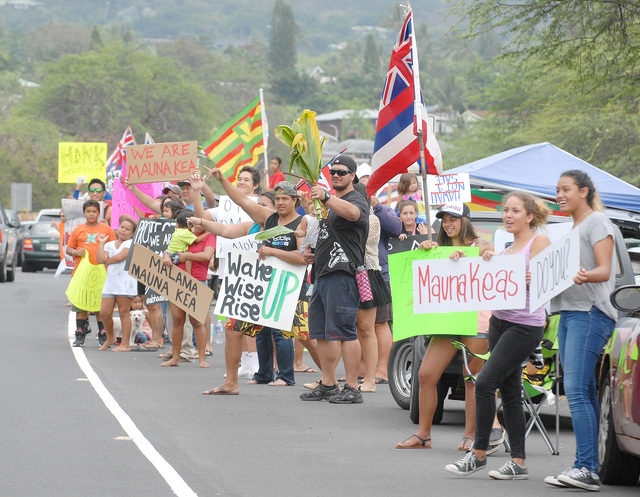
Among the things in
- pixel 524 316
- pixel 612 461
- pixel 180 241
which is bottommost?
pixel 612 461

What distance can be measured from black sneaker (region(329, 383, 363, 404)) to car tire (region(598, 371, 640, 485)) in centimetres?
379

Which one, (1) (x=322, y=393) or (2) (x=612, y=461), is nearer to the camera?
(2) (x=612, y=461)

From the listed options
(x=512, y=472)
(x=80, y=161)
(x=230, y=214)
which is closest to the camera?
(x=512, y=472)

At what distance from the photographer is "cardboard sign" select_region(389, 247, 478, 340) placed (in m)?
8.30

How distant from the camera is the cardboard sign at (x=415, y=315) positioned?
8297 mm

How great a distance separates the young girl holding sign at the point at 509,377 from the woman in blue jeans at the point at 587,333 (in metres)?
0.28

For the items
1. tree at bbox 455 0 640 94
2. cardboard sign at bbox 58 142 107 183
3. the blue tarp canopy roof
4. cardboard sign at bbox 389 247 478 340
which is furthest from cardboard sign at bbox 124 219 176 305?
cardboard sign at bbox 58 142 107 183

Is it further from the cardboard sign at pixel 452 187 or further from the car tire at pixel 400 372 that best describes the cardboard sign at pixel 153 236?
the car tire at pixel 400 372

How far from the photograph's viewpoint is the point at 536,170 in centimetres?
1739

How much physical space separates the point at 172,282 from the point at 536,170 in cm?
616

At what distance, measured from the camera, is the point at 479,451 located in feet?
25.1

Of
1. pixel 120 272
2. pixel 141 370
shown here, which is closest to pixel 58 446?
pixel 141 370

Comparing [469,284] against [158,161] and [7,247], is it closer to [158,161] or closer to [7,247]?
[158,161]

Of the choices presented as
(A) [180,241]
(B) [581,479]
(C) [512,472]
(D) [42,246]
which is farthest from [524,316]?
(D) [42,246]
